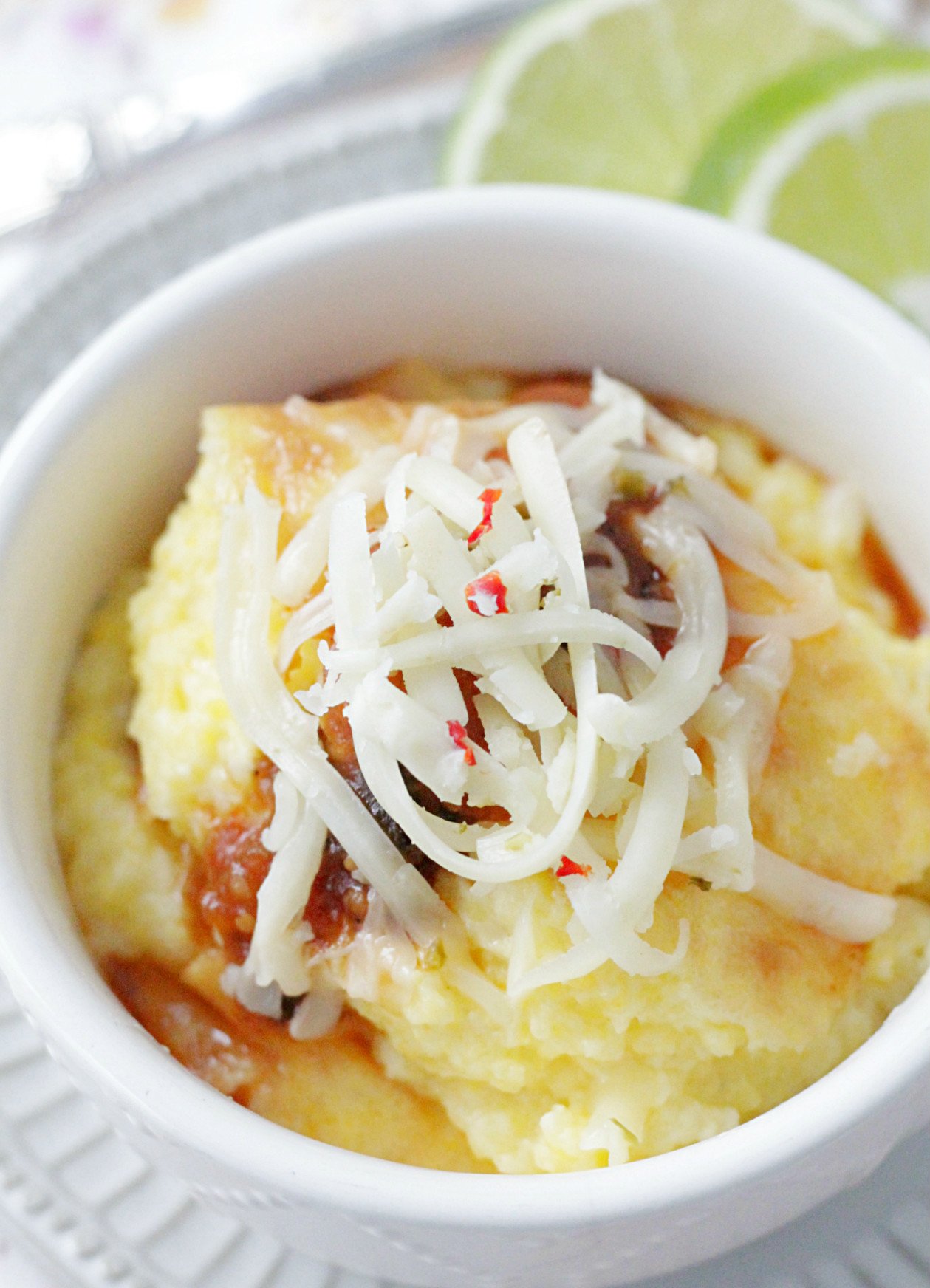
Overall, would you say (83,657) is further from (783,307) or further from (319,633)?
(783,307)

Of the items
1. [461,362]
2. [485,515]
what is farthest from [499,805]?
[461,362]

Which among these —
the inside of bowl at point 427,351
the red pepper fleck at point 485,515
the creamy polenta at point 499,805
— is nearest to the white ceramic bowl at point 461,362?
the inside of bowl at point 427,351

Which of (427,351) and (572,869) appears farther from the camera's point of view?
(427,351)

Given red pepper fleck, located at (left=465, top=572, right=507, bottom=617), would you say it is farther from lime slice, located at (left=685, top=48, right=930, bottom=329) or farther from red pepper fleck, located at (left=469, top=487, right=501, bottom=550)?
lime slice, located at (left=685, top=48, right=930, bottom=329)

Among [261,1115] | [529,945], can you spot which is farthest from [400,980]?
[261,1115]

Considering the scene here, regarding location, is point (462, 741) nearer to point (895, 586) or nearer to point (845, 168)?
point (895, 586)

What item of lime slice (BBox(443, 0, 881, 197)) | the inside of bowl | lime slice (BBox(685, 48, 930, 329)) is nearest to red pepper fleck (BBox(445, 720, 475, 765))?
the inside of bowl
